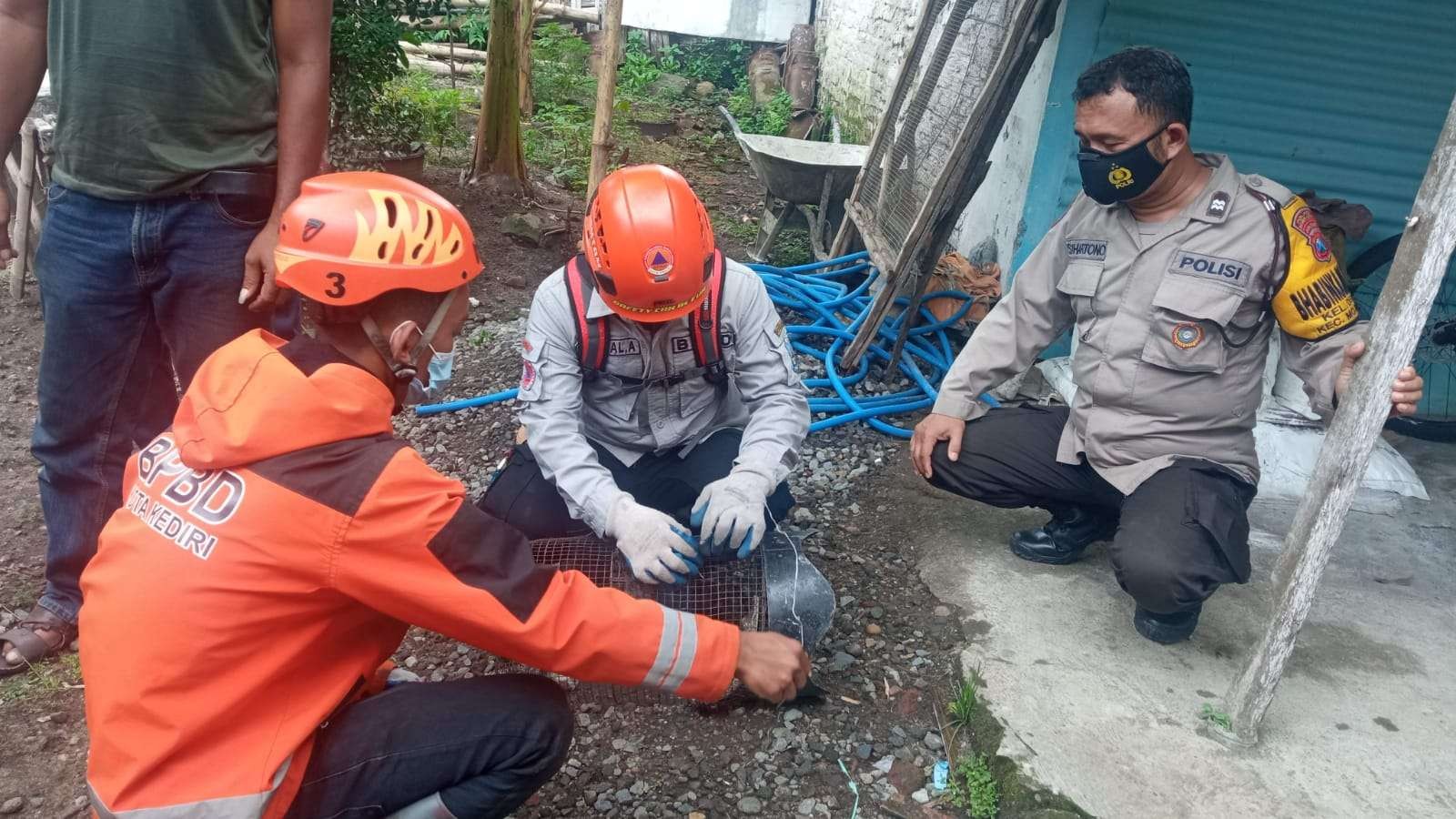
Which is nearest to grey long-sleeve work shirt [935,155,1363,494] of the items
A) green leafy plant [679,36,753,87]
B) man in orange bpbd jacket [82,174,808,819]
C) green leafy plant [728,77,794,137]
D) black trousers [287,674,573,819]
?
man in orange bpbd jacket [82,174,808,819]

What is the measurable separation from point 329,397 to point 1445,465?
4803 mm

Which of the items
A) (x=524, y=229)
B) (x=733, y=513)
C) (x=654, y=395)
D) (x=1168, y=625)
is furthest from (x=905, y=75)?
(x=733, y=513)

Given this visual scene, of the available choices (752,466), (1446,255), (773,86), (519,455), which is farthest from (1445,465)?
(773,86)

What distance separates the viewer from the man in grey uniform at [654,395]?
2471 mm

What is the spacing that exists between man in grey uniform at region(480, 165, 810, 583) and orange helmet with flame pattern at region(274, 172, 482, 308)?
2.45 feet

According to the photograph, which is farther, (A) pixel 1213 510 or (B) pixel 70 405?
(A) pixel 1213 510

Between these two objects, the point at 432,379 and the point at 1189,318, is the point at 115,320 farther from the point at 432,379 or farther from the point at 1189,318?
the point at 1189,318

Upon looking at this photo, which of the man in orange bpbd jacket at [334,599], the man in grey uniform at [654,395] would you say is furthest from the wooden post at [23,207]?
the man in orange bpbd jacket at [334,599]

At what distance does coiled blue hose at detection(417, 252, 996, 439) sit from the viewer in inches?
169

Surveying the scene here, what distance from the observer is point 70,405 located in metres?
2.49

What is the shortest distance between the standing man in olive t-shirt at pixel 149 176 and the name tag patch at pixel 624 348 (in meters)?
0.89

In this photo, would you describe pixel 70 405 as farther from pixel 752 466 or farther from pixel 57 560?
pixel 752 466

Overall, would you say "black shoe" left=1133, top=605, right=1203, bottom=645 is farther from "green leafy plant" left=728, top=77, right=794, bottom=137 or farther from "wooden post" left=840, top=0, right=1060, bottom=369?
"green leafy plant" left=728, top=77, right=794, bottom=137

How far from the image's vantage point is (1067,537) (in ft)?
10.6
